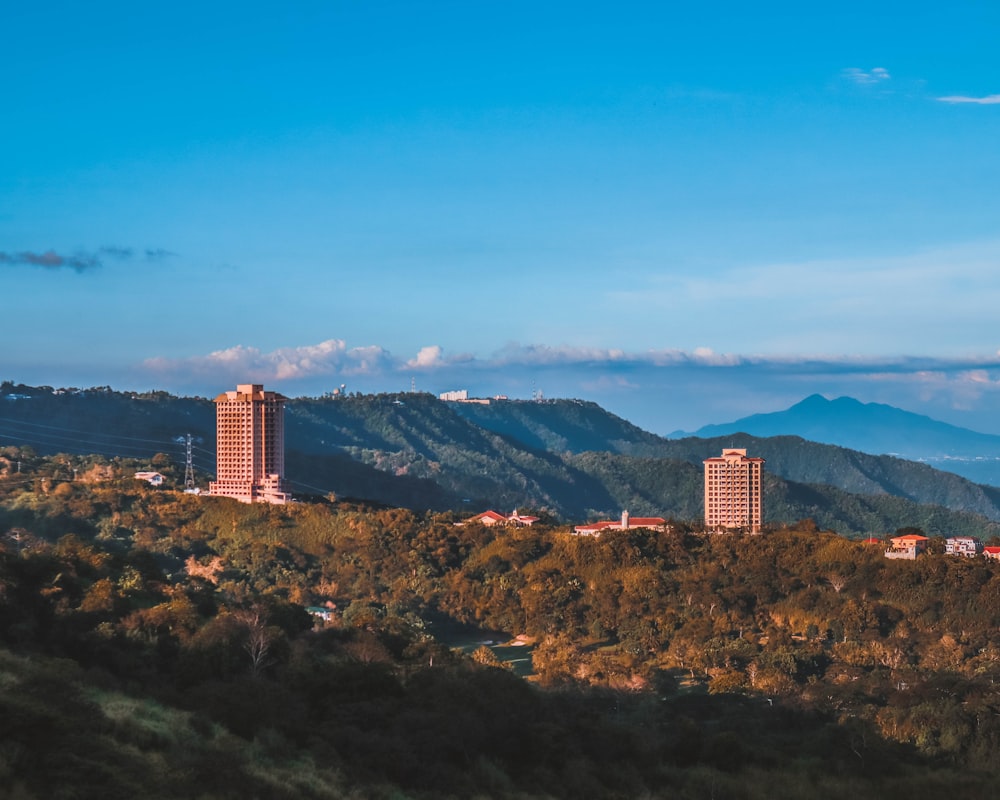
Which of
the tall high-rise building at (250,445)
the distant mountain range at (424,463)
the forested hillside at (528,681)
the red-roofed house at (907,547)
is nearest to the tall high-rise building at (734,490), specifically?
the distant mountain range at (424,463)

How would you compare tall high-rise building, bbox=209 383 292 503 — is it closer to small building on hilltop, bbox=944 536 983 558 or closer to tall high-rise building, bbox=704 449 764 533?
tall high-rise building, bbox=704 449 764 533

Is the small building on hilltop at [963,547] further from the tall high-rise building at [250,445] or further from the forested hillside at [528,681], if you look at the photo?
the tall high-rise building at [250,445]

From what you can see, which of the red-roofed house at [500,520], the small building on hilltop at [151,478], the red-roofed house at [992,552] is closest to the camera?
the red-roofed house at [992,552]

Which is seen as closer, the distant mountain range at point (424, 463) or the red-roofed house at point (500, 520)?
the red-roofed house at point (500, 520)

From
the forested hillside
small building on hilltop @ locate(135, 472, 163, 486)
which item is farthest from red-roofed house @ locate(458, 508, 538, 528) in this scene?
small building on hilltop @ locate(135, 472, 163, 486)

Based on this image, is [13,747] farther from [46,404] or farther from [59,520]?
[46,404]

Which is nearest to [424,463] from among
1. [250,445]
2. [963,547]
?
[250,445]

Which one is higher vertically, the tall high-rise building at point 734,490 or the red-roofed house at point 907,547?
the tall high-rise building at point 734,490
